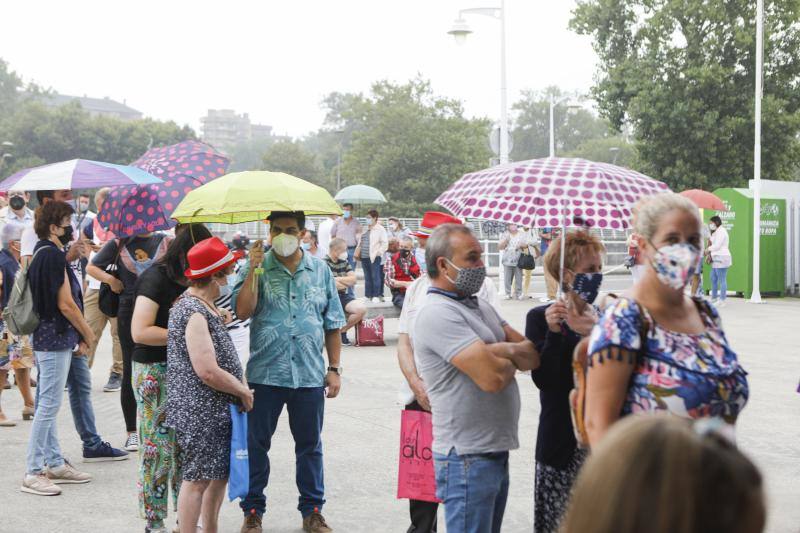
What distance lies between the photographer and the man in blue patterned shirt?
522 cm

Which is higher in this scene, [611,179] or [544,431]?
[611,179]

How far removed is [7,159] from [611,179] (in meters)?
71.6

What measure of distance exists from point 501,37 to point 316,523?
18.1 metres

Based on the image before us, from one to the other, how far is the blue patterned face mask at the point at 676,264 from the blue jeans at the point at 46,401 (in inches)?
176

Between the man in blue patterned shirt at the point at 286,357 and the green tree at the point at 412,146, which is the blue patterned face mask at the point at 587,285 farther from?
the green tree at the point at 412,146

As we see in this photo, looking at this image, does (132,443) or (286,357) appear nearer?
(286,357)

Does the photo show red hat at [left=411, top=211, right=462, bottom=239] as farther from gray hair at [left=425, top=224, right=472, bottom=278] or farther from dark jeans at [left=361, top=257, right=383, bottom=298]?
dark jeans at [left=361, top=257, right=383, bottom=298]

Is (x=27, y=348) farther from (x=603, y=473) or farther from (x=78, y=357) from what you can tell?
(x=603, y=473)

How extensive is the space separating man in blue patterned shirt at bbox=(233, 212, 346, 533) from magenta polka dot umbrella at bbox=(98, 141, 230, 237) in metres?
1.19

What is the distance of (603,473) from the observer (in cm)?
131

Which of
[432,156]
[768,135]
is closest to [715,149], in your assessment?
[768,135]

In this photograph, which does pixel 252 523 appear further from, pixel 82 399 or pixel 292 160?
pixel 292 160

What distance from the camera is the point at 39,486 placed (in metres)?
6.09

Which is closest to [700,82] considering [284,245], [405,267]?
[405,267]
